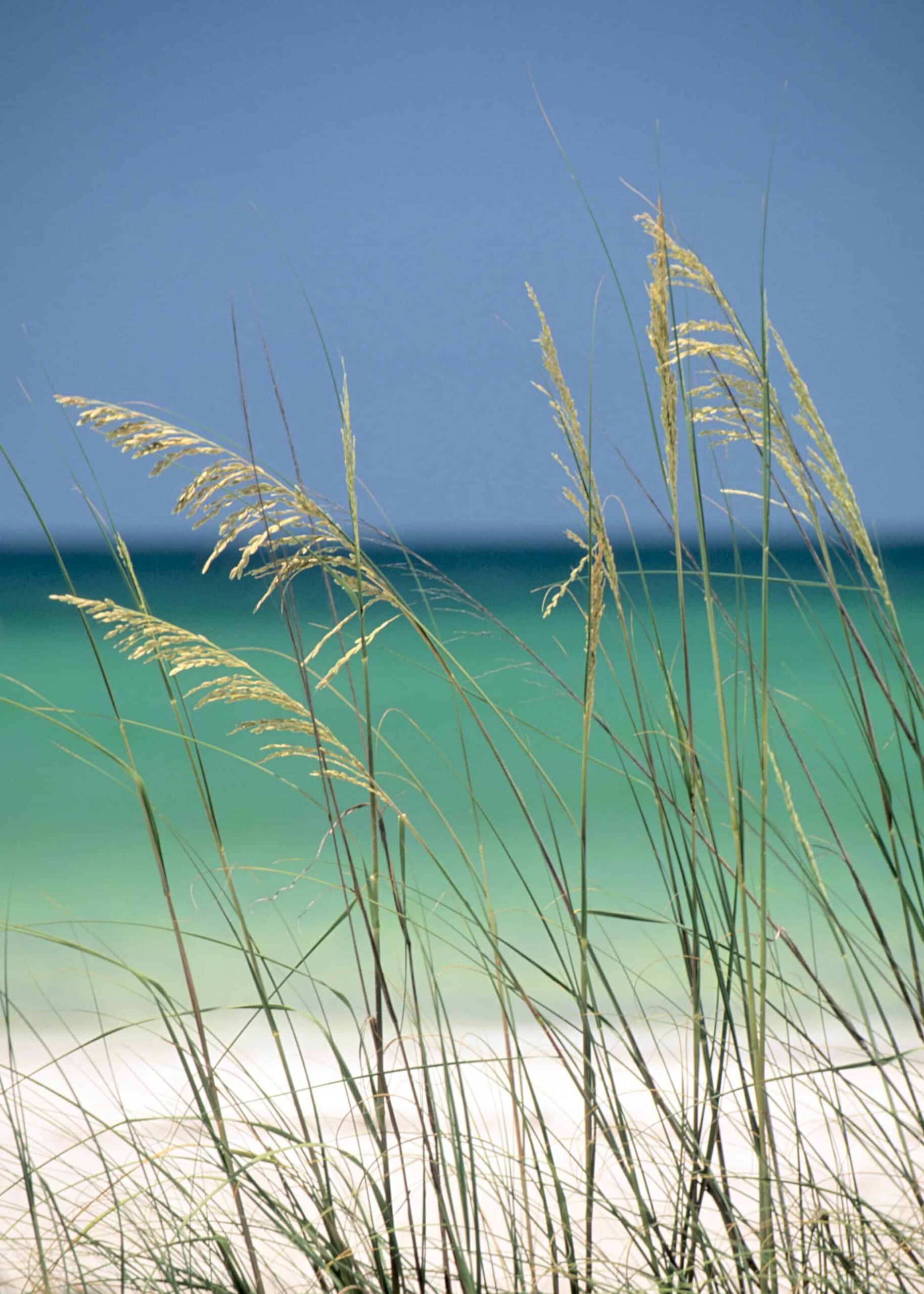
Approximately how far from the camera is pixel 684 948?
803 mm

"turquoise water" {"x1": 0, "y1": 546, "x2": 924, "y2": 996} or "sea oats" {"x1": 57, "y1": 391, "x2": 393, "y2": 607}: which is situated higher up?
"turquoise water" {"x1": 0, "y1": 546, "x2": 924, "y2": 996}

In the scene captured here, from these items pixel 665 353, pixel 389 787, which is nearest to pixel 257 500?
pixel 665 353

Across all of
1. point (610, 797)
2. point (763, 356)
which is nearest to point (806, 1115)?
point (763, 356)

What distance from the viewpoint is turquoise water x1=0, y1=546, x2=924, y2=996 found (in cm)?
147

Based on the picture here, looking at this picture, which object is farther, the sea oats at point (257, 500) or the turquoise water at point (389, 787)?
the turquoise water at point (389, 787)

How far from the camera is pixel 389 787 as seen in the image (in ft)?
15.6

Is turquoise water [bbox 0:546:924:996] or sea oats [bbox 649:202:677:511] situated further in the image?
turquoise water [bbox 0:546:924:996]

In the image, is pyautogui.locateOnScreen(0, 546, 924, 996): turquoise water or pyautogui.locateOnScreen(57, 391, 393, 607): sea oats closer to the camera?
pyautogui.locateOnScreen(57, 391, 393, 607): sea oats

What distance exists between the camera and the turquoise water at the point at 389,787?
147cm

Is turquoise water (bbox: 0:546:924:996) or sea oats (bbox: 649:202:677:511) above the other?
turquoise water (bbox: 0:546:924:996)

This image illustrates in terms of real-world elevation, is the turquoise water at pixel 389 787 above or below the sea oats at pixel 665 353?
above

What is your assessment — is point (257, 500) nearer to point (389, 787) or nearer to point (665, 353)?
point (665, 353)

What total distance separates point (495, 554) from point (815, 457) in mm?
27253

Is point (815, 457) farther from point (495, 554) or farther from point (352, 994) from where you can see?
point (495, 554)
